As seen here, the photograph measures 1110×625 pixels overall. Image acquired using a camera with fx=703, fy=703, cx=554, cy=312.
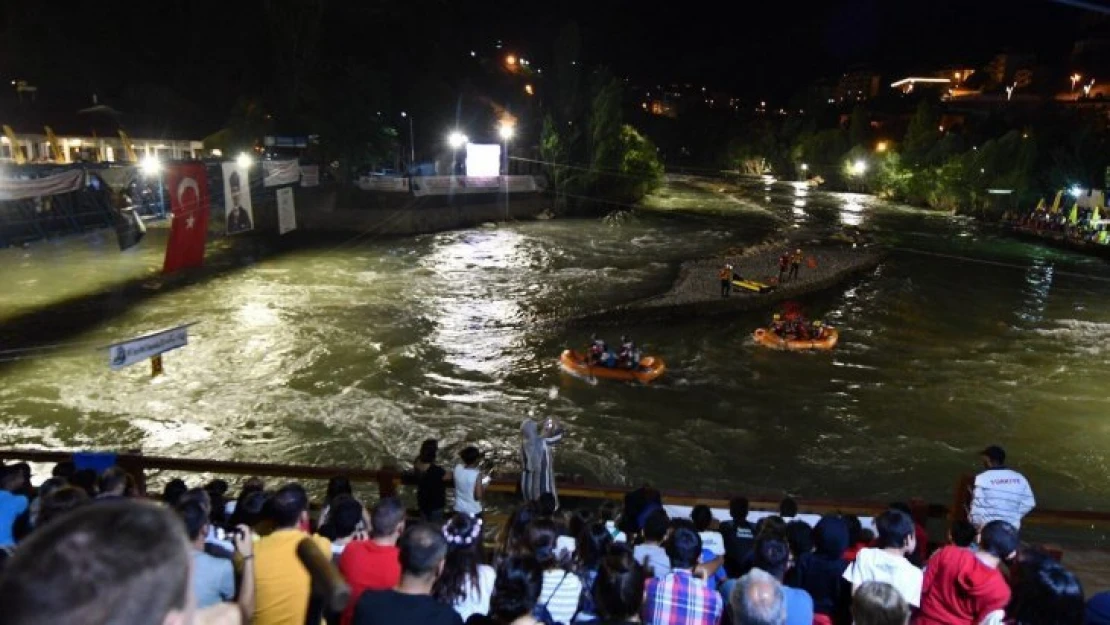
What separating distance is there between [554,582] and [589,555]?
2.71ft

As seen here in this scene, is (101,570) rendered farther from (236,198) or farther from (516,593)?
(236,198)

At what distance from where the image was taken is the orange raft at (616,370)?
1897 cm

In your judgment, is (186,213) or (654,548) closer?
(654,548)

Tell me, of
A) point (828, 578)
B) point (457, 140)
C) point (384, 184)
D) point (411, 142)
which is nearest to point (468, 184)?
point (384, 184)

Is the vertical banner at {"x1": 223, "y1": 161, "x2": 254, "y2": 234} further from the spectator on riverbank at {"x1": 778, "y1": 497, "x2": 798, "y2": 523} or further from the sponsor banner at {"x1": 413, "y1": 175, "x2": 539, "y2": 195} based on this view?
the sponsor banner at {"x1": 413, "y1": 175, "x2": 539, "y2": 195}

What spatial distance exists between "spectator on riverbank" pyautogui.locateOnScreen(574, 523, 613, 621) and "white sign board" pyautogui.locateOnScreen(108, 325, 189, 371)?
10750 millimetres

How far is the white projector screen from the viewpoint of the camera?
51.5 metres

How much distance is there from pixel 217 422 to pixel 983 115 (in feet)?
285

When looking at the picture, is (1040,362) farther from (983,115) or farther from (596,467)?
(983,115)

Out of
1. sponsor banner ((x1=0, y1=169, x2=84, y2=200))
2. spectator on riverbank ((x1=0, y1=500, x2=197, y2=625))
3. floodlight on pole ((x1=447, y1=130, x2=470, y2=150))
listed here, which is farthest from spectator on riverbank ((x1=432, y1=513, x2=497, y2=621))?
floodlight on pole ((x1=447, y1=130, x2=470, y2=150))

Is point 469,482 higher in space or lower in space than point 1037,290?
higher

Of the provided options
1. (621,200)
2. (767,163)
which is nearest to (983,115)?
(767,163)

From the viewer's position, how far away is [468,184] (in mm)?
49125

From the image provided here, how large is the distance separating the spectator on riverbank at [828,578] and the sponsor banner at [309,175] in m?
42.3
